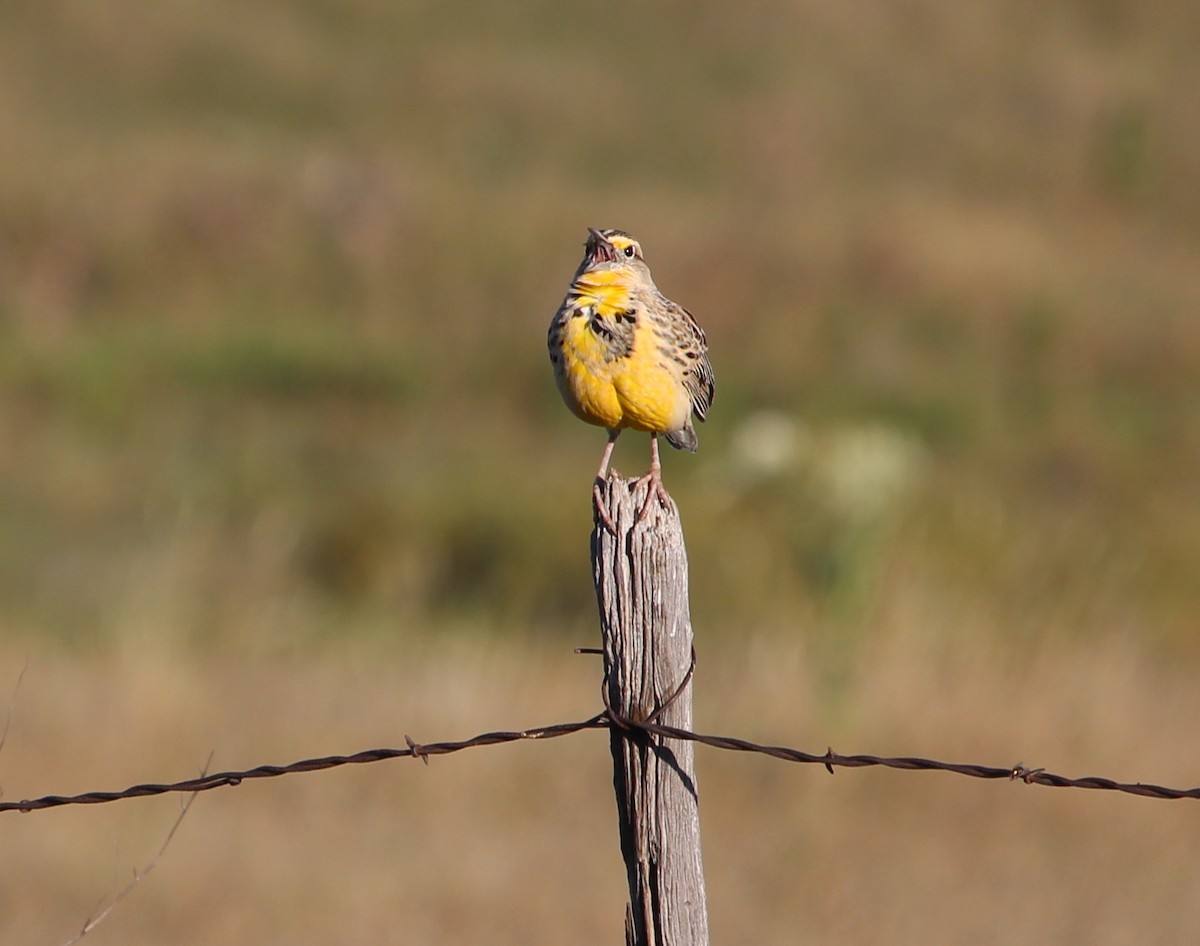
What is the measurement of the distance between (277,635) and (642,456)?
6.79 m

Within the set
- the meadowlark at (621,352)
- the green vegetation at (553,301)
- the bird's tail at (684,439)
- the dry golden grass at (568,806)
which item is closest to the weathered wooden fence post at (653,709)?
the meadowlark at (621,352)

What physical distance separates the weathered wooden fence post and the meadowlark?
2.55 feet

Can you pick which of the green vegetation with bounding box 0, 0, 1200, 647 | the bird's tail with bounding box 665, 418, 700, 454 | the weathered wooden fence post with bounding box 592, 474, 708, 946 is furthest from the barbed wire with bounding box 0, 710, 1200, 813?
the green vegetation with bounding box 0, 0, 1200, 647

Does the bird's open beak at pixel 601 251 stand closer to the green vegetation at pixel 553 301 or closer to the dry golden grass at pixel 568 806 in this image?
the dry golden grass at pixel 568 806

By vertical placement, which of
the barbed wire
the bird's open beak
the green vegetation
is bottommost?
the barbed wire

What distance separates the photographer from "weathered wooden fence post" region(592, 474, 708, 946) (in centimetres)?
352

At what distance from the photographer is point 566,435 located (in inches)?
878

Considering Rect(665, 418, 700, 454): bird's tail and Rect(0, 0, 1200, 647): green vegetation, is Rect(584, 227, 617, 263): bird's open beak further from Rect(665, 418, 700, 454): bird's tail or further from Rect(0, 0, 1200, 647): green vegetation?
Rect(0, 0, 1200, 647): green vegetation

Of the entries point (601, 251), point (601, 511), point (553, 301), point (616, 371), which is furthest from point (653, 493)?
point (553, 301)

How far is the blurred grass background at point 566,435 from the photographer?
10625 mm

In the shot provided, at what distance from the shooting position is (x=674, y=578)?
3.52 metres

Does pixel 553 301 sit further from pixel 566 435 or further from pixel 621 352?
pixel 621 352

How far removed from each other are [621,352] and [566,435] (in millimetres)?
17777

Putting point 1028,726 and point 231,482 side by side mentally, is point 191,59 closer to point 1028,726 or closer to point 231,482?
point 231,482
